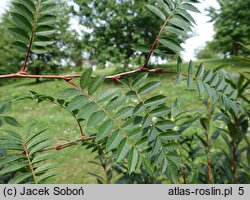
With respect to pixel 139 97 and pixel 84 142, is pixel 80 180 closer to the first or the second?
pixel 84 142

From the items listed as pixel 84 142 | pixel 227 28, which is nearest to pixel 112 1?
pixel 227 28

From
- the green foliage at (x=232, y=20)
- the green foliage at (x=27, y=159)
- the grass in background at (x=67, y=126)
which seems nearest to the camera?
the green foliage at (x=27, y=159)

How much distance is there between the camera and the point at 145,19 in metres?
15.5

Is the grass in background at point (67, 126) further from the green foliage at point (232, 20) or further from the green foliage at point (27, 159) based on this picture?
the green foliage at point (232, 20)

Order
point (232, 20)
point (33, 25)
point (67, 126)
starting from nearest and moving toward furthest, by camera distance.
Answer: point (33, 25)
point (67, 126)
point (232, 20)

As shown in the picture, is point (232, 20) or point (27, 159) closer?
point (27, 159)

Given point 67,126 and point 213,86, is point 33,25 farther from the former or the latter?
point 67,126

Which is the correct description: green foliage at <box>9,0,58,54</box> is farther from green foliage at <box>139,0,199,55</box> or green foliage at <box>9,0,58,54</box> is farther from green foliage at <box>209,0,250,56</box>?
green foliage at <box>209,0,250,56</box>

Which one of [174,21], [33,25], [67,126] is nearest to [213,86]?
[174,21]

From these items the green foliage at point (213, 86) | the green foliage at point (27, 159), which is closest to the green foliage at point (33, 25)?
the green foliage at point (27, 159)

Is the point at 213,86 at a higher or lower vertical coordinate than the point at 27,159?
higher

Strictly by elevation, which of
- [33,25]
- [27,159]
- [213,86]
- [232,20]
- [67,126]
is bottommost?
[67,126]

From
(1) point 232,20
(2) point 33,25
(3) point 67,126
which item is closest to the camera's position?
(2) point 33,25
